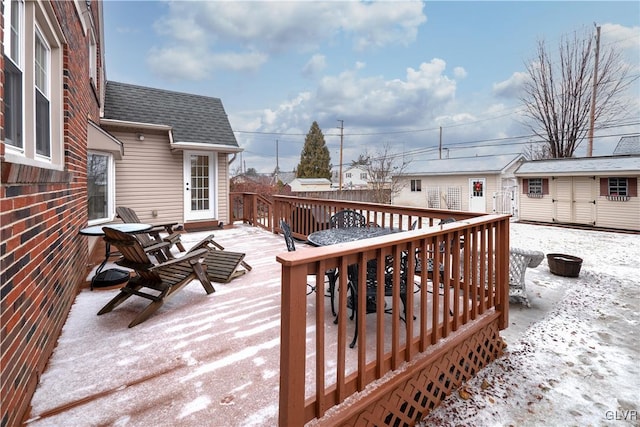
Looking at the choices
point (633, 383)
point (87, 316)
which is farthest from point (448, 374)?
point (87, 316)

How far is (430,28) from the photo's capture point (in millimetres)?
11875

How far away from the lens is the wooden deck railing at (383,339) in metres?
1.43

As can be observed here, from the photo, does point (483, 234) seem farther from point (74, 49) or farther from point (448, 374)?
point (74, 49)

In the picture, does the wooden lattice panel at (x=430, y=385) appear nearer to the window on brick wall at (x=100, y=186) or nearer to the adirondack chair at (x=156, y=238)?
the adirondack chair at (x=156, y=238)

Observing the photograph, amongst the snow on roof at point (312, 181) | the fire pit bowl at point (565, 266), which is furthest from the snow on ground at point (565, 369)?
the snow on roof at point (312, 181)

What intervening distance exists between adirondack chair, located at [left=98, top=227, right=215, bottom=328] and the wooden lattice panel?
7.02 feet

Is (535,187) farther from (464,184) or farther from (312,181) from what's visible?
(312,181)

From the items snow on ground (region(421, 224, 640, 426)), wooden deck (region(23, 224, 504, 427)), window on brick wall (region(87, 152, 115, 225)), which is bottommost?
snow on ground (region(421, 224, 640, 426))

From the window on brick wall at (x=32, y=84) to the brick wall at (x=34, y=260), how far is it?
126 millimetres

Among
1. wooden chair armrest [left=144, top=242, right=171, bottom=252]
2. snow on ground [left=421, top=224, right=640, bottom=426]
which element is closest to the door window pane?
wooden chair armrest [left=144, top=242, right=171, bottom=252]

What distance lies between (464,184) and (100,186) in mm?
16523

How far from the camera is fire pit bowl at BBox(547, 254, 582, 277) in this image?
17.9ft

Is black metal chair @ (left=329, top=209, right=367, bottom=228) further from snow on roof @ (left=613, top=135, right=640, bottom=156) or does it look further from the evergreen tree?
the evergreen tree
